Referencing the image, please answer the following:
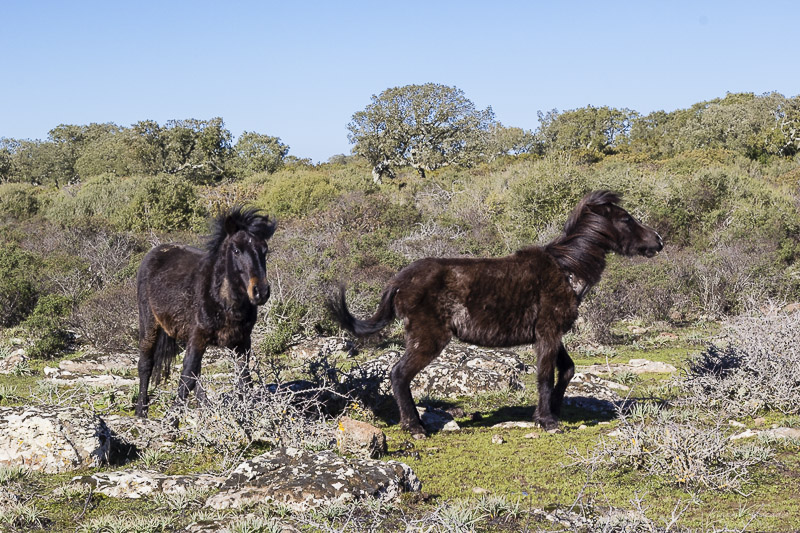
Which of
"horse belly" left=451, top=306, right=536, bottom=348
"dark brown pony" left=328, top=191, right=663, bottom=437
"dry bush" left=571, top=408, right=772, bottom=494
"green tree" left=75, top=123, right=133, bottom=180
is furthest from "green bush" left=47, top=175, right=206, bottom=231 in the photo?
"dry bush" left=571, top=408, right=772, bottom=494

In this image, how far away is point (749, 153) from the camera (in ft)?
165

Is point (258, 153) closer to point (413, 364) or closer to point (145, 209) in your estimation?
point (145, 209)

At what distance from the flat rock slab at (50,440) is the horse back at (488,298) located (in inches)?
127

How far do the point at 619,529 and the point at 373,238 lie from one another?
698 inches

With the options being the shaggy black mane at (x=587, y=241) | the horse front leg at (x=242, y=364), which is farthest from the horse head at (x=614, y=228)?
the horse front leg at (x=242, y=364)

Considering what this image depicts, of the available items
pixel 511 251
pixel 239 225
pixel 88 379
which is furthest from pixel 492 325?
pixel 511 251

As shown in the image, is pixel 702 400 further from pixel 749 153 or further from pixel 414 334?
pixel 749 153

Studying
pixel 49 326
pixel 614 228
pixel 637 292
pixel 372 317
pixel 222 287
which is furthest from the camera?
pixel 637 292

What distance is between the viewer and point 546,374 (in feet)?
26.6

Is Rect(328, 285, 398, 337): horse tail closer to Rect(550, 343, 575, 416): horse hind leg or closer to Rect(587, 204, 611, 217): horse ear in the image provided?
Rect(550, 343, 575, 416): horse hind leg

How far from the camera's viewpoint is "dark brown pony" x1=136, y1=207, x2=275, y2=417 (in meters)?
7.55

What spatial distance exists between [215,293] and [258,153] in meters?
48.0

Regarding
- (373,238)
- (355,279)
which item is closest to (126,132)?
(373,238)

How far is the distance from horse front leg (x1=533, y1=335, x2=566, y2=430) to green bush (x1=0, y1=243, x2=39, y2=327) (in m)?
13.0
